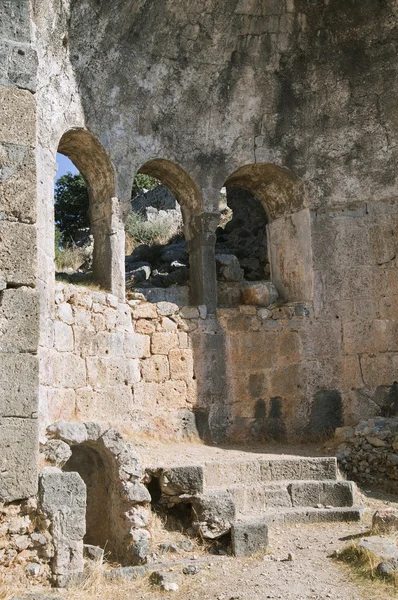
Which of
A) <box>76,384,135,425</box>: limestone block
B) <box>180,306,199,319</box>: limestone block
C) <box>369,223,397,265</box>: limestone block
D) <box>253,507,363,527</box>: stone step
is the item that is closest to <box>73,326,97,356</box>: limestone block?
<box>76,384,135,425</box>: limestone block

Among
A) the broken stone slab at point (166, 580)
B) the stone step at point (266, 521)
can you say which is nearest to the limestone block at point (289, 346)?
the stone step at point (266, 521)

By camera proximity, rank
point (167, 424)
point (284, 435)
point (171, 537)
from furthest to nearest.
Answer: point (284, 435), point (167, 424), point (171, 537)

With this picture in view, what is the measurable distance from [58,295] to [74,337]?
22.6 inches

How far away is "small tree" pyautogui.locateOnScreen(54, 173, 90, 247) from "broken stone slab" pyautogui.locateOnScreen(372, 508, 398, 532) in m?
12.2

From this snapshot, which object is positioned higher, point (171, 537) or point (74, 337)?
point (74, 337)

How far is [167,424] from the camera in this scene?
33.1 ft

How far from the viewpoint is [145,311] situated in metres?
10.3

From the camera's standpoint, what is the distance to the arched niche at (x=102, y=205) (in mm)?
10117

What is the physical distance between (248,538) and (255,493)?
1.21m

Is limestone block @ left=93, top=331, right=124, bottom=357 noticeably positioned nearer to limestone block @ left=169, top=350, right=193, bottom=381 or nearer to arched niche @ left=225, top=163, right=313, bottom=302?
limestone block @ left=169, top=350, right=193, bottom=381

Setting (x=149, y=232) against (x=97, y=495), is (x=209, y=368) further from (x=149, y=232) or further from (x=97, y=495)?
(x=149, y=232)

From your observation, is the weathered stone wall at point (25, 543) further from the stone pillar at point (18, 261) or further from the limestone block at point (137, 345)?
the limestone block at point (137, 345)

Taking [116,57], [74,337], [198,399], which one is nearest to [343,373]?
[198,399]

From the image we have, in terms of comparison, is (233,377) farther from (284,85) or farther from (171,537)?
(284,85)
